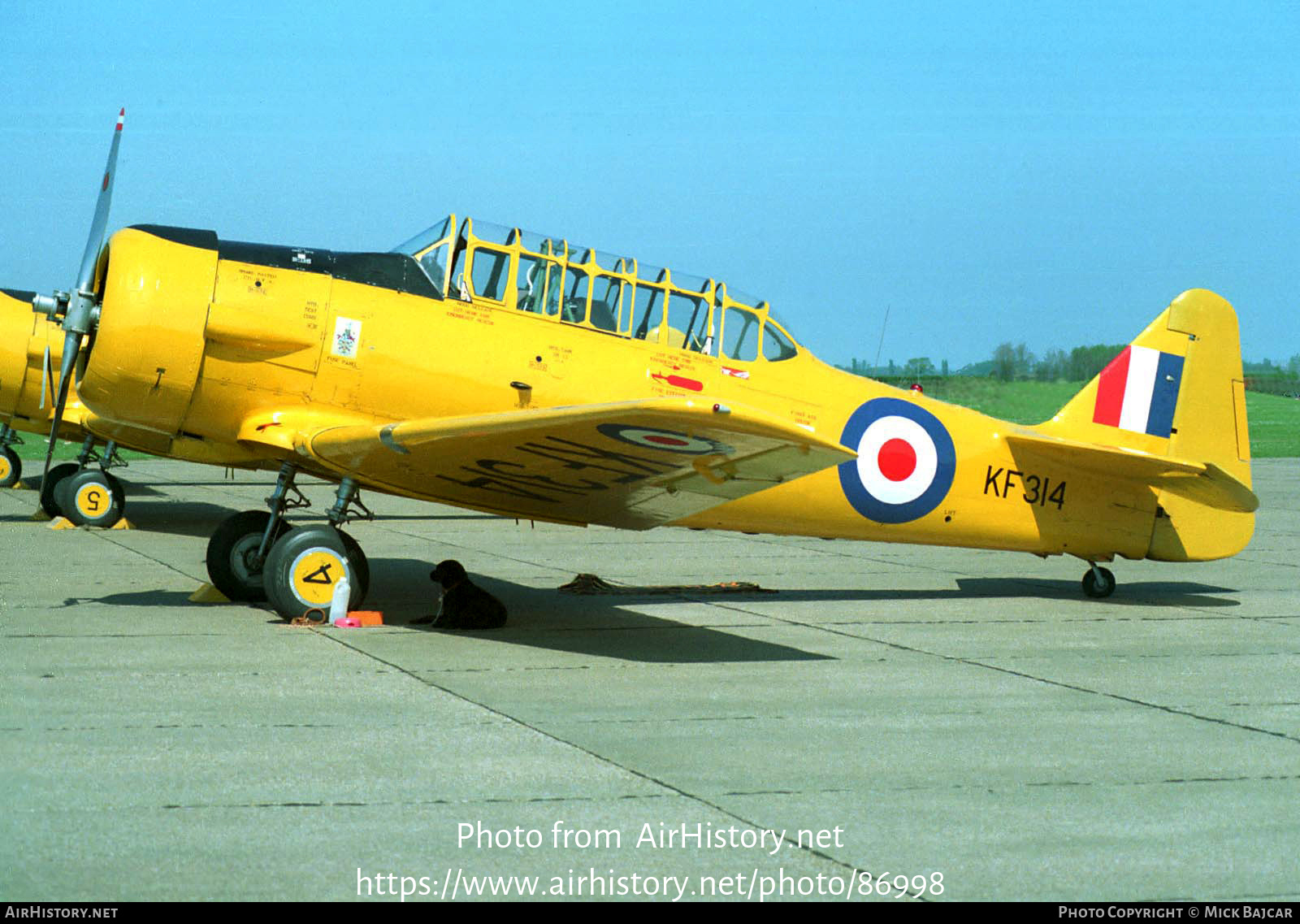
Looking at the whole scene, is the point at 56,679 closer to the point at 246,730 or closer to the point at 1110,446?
the point at 246,730

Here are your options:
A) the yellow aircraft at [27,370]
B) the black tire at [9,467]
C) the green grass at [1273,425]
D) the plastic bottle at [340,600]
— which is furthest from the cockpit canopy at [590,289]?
the green grass at [1273,425]

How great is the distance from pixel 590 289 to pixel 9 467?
14282 millimetres

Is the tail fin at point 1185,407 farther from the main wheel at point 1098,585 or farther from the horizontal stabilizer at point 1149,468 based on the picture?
the main wheel at point 1098,585

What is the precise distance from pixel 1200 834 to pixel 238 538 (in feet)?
23.4

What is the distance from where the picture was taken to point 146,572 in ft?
37.5

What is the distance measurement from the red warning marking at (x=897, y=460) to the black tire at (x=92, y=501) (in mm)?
9410

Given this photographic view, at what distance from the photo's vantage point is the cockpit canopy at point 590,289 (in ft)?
30.7

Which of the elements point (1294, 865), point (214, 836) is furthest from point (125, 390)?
point (1294, 865)

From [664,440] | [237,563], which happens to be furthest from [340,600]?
[664,440]

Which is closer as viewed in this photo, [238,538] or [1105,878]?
[1105,878]

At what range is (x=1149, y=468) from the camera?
35.4 ft

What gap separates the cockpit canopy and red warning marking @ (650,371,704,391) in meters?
0.27

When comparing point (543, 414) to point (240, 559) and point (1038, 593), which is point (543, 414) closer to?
point (240, 559)
